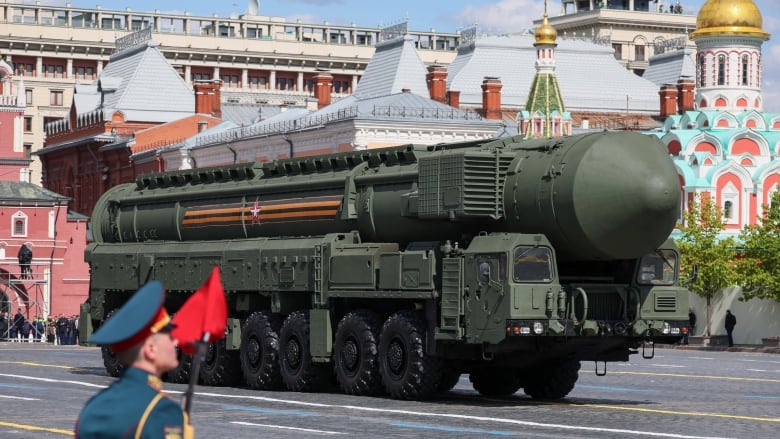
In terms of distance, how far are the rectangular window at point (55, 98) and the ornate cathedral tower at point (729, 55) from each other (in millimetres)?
74473

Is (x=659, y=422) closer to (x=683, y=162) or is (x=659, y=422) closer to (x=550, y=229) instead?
(x=550, y=229)

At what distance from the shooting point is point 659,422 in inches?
861

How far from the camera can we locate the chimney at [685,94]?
111875 millimetres

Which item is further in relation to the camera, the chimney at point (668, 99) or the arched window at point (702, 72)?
the chimney at point (668, 99)

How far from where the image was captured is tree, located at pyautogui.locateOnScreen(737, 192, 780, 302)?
62250 mm

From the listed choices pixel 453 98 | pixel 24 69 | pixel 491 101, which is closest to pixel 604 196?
pixel 491 101

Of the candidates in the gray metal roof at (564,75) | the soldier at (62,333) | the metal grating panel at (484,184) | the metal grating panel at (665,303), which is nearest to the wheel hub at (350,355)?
the metal grating panel at (484,184)

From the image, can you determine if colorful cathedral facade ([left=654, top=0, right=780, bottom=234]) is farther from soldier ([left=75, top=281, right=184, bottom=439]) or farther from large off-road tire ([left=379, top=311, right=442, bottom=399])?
soldier ([left=75, top=281, right=184, bottom=439])

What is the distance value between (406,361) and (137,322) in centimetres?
1865

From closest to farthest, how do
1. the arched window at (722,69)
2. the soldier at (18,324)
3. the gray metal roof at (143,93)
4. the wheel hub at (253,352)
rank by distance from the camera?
the wheel hub at (253,352)
the soldier at (18,324)
the arched window at (722,69)
the gray metal roof at (143,93)

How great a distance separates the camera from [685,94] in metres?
112

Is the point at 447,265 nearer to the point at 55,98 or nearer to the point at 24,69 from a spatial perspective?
the point at 55,98

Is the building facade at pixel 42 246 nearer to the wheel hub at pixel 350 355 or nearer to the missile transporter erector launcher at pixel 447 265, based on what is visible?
the missile transporter erector launcher at pixel 447 265

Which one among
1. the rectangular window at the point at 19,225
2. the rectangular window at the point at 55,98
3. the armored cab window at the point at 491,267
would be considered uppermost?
the rectangular window at the point at 55,98
